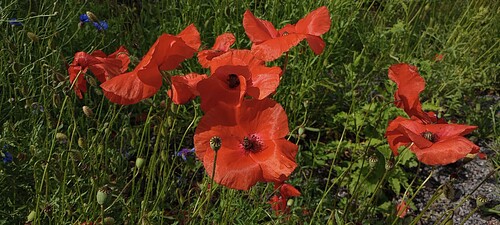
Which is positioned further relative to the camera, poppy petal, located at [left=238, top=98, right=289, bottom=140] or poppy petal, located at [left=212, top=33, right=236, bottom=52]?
poppy petal, located at [left=212, top=33, right=236, bottom=52]

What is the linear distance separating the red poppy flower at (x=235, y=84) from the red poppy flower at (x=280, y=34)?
9cm

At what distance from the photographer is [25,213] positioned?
2.09 metres

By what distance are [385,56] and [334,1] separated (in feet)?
1.66

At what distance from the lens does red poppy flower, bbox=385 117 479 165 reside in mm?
1428

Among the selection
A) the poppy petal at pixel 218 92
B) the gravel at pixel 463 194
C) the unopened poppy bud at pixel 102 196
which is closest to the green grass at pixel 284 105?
the gravel at pixel 463 194

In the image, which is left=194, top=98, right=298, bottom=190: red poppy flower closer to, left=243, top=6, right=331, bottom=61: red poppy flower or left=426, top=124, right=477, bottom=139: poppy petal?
left=243, top=6, right=331, bottom=61: red poppy flower

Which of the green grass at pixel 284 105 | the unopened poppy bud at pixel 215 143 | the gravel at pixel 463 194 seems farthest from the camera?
the gravel at pixel 463 194

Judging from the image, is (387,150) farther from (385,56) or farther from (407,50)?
(407,50)

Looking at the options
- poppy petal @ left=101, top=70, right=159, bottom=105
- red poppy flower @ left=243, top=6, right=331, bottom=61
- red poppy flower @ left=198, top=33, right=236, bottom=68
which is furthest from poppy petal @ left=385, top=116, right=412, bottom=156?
poppy petal @ left=101, top=70, right=159, bottom=105

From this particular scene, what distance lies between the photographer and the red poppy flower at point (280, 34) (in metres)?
1.51

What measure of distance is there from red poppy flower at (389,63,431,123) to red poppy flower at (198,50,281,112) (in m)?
0.44

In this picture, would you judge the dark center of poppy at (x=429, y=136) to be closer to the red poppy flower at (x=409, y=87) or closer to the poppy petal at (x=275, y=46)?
the red poppy flower at (x=409, y=87)

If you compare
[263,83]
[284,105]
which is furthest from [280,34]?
[284,105]

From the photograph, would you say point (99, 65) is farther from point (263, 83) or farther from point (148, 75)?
point (263, 83)
